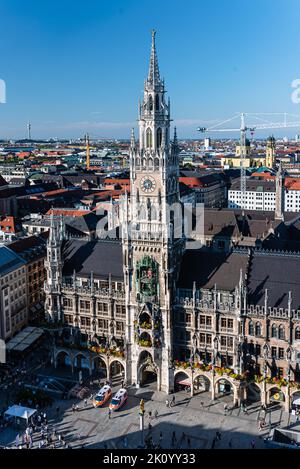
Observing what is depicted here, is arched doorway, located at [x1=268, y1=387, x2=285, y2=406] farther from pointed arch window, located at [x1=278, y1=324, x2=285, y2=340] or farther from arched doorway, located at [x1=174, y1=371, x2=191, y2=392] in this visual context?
arched doorway, located at [x1=174, y1=371, x2=191, y2=392]

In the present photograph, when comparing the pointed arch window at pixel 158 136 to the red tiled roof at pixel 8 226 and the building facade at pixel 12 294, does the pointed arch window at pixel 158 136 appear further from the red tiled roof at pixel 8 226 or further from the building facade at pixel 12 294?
the red tiled roof at pixel 8 226

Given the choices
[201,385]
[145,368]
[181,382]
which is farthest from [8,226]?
[201,385]

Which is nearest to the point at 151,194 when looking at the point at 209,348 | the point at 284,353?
the point at 209,348

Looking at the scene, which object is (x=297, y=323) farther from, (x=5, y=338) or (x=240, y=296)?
(x=5, y=338)

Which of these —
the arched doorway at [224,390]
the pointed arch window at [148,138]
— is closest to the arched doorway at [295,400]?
the arched doorway at [224,390]

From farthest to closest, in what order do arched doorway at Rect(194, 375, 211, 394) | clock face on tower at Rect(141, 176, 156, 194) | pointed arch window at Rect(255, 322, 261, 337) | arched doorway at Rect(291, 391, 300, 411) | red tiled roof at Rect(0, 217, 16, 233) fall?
Result: red tiled roof at Rect(0, 217, 16, 233), arched doorway at Rect(194, 375, 211, 394), clock face on tower at Rect(141, 176, 156, 194), pointed arch window at Rect(255, 322, 261, 337), arched doorway at Rect(291, 391, 300, 411)

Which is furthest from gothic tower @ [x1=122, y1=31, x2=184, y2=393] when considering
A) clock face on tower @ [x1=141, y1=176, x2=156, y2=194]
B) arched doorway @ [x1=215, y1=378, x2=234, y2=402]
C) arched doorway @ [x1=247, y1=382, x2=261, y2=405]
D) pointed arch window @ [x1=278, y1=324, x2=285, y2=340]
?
pointed arch window @ [x1=278, y1=324, x2=285, y2=340]

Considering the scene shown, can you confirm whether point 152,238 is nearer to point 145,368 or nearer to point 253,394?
point 145,368
